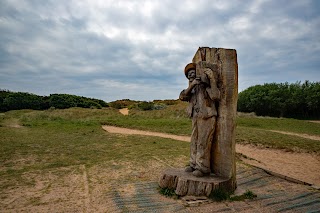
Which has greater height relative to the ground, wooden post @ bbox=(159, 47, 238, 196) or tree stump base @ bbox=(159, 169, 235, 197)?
wooden post @ bbox=(159, 47, 238, 196)

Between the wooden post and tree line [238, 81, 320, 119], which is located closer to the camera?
the wooden post

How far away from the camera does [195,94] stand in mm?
6742

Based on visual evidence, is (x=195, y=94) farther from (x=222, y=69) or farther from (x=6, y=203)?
(x=6, y=203)

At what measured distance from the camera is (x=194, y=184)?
6.10 metres

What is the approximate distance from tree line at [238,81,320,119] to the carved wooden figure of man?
123ft

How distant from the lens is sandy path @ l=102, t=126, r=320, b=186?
888cm

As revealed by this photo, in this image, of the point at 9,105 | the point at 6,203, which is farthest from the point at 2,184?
the point at 9,105

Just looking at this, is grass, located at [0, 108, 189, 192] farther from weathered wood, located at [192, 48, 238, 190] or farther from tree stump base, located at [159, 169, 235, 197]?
weathered wood, located at [192, 48, 238, 190]

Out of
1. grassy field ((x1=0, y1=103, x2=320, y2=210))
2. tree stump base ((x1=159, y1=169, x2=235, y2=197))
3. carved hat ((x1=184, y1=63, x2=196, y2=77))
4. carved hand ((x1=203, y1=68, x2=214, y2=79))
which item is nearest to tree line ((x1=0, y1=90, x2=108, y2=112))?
grassy field ((x1=0, y1=103, x2=320, y2=210))

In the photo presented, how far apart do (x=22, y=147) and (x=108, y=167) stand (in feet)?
20.1

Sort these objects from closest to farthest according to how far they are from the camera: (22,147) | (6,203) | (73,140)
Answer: (6,203) → (22,147) → (73,140)

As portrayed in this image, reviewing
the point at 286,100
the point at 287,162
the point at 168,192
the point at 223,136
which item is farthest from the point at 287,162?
the point at 286,100

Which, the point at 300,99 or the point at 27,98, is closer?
the point at 300,99

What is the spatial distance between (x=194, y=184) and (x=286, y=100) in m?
39.1
